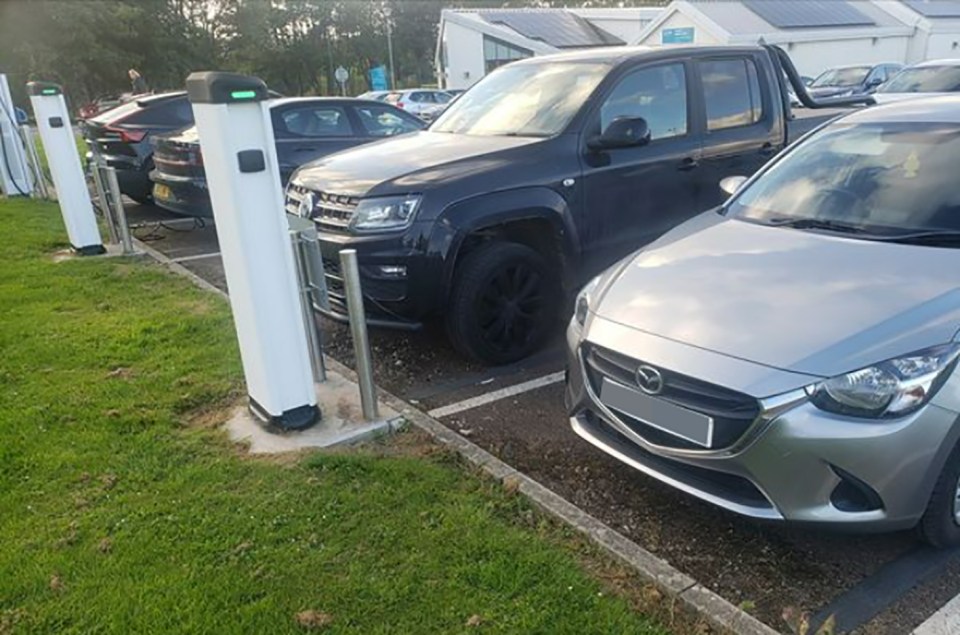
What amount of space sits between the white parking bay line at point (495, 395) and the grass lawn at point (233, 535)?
50cm

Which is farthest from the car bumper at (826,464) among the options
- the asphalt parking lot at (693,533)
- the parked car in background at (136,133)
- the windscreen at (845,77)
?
the windscreen at (845,77)

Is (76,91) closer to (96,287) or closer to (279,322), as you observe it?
(96,287)

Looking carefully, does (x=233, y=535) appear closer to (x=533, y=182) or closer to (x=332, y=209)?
(x=332, y=209)

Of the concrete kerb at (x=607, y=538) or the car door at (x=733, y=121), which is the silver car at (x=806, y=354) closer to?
the concrete kerb at (x=607, y=538)

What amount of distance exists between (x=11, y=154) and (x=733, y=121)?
35.9 feet

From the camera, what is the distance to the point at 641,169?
4.92 m

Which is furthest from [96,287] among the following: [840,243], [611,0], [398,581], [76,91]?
[611,0]

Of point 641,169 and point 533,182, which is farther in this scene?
point 641,169

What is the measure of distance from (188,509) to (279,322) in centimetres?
95

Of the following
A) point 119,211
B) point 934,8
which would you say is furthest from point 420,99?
point 934,8

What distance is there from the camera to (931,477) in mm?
2490

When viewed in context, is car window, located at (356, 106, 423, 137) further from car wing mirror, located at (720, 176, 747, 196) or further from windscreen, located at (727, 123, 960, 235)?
windscreen, located at (727, 123, 960, 235)

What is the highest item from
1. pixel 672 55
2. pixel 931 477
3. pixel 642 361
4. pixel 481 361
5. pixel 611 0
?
pixel 611 0

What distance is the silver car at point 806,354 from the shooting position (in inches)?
96.0
